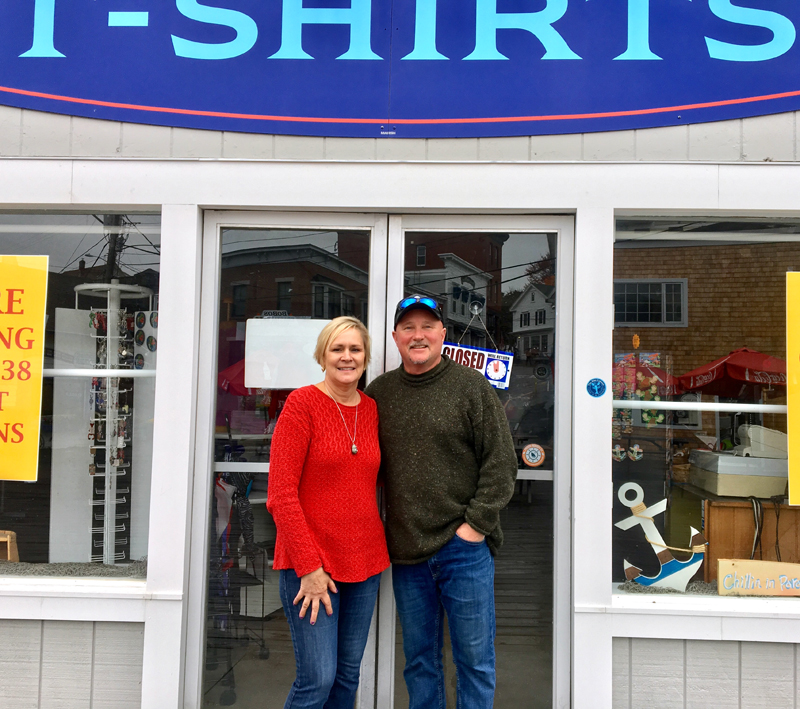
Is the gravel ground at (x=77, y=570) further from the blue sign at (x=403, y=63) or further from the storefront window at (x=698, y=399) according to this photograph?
the storefront window at (x=698, y=399)

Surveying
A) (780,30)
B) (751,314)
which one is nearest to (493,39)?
(780,30)

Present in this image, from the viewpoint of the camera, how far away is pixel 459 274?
2.95m

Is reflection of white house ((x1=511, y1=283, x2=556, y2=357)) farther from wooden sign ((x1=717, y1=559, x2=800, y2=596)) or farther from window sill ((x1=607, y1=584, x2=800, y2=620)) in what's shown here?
wooden sign ((x1=717, y1=559, x2=800, y2=596))

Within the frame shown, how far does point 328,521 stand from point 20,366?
70.6 inches

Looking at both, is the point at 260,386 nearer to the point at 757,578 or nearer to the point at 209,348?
the point at 209,348

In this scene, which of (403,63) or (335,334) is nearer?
(335,334)

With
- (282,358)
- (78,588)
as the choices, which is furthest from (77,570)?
(282,358)

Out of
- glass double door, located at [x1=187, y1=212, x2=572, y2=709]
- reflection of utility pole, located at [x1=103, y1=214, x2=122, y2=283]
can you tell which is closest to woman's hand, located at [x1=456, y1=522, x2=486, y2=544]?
glass double door, located at [x1=187, y1=212, x2=572, y2=709]

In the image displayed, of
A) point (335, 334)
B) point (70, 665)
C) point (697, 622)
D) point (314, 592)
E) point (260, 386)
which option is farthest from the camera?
point (260, 386)

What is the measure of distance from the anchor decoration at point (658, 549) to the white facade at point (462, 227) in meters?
0.09

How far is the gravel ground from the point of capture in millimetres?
2984

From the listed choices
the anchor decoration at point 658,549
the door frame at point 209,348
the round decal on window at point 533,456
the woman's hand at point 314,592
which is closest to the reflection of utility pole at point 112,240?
the door frame at point 209,348

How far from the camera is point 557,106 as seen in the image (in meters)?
2.82

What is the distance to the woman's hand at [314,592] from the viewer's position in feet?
7.39
